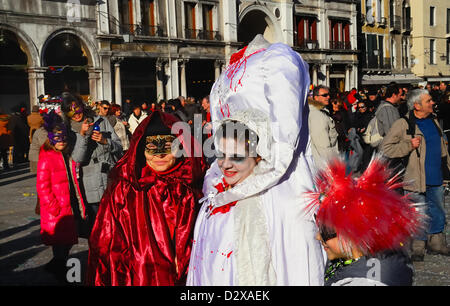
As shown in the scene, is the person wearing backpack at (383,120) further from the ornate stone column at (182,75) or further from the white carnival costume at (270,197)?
the ornate stone column at (182,75)

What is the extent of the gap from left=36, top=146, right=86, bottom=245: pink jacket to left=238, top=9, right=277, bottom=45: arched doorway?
23.2 metres

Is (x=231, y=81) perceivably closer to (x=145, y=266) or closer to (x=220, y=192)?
(x=220, y=192)

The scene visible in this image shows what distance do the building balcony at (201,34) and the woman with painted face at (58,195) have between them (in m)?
19.2

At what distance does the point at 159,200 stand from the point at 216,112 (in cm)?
82

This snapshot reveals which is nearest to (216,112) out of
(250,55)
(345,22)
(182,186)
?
(250,55)

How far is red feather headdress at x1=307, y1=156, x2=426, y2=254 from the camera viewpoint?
205 centimetres

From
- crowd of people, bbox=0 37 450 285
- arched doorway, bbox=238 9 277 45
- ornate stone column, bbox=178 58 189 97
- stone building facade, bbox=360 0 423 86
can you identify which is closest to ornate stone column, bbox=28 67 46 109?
ornate stone column, bbox=178 58 189 97

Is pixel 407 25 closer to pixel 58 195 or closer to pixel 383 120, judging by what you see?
pixel 383 120

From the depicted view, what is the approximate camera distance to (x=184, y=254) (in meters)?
3.19

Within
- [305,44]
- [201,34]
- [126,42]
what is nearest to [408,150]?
[126,42]

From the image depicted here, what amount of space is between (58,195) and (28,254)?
4.92 ft

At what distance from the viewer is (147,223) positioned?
10.4 feet

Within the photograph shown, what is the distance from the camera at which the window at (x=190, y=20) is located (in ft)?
77.3

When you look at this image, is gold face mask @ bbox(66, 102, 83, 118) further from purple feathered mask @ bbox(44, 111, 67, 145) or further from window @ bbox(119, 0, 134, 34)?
window @ bbox(119, 0, 134, 34)
